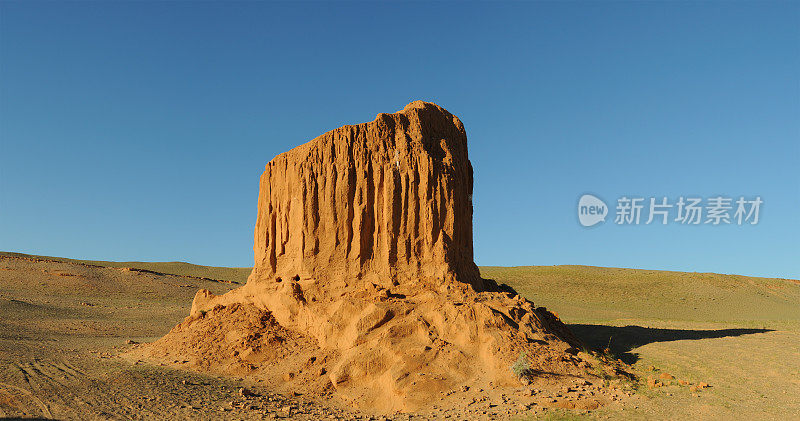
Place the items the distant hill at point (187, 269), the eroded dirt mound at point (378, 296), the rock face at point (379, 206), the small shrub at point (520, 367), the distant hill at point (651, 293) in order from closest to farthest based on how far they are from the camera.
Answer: the small shrub at point (520, 367) → the eroded dirt mound at point (378, 296) → the rock face at point (379, 206) → the distant hill at point (651, 293) → the distant hill at point (187, 269)

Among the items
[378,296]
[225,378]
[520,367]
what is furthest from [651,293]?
[225,378]

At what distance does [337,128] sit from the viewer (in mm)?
14773

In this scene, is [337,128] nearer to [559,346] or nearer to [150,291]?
[559,346]

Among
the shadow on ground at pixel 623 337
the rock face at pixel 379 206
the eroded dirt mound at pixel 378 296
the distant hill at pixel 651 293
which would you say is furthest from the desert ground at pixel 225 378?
the distant hill at pixel 651 293

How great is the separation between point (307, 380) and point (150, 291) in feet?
97.1

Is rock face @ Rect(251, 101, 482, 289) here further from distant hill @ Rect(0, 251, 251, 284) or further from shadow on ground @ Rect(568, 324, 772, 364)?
distant hill @ Rect(0, 251, 251, 284)

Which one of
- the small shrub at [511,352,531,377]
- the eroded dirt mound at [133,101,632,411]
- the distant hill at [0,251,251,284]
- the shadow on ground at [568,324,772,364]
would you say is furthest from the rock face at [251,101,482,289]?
the distant hill at [0,251,251,284]

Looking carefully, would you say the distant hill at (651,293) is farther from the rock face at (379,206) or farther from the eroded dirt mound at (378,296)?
the eroded dirt mound at (378,296)

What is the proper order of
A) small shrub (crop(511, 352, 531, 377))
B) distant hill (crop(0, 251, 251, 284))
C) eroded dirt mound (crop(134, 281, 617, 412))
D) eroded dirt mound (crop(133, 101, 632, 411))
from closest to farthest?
small shrub (crop(511, 352, 531, 377)), eroded dirt mound (crop(134, 281, 617, 412)), eroded dirt mound (crop(133, 101, 632, 411)), distant hill (crop(0, 251, 251, 284))

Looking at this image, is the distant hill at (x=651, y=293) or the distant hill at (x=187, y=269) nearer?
the distant hill at (x=651, y=293)

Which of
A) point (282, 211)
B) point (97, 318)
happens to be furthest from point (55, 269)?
point (282, 211)

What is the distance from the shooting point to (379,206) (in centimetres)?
1412

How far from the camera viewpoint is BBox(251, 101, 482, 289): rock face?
1381cm

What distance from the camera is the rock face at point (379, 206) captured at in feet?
45.3
